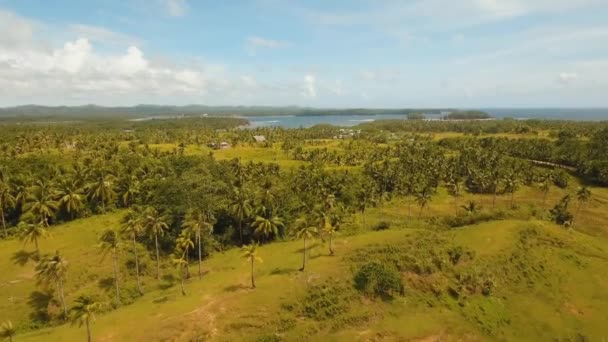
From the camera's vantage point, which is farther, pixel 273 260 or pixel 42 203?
pixel 42 203

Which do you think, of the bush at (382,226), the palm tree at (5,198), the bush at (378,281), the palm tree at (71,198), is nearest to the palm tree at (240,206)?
the bush at (382,226)

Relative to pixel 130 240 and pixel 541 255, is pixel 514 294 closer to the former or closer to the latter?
pixel 541 255

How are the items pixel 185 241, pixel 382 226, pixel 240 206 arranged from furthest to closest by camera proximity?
1. pixel 382 226
2. pixel 240 206
3. pixel 185 241

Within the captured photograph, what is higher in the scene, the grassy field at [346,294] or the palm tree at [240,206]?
the palm tree at [240,206]

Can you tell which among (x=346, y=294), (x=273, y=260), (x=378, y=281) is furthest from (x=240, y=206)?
(x=378, y=281)

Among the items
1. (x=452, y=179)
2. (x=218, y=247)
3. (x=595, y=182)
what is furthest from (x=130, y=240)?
(x=595, y=182)

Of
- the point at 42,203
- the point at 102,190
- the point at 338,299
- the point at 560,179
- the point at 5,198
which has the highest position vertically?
the point at 5,198

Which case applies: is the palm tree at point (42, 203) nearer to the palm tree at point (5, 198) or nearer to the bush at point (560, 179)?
the palm tree at point (5, 198)

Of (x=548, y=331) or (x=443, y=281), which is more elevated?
(x=443, y=281)

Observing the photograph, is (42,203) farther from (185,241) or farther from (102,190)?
(185,241)
